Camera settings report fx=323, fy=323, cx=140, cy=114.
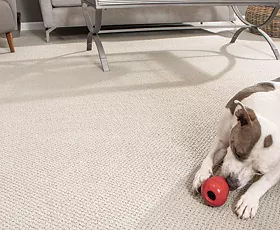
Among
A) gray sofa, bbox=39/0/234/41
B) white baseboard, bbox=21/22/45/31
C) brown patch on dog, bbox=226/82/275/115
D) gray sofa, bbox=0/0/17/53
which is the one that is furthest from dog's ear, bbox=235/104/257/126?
white baseboard, bbox=21/22/45/31

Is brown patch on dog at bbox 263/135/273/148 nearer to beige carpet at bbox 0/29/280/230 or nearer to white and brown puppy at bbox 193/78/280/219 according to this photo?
white and brown puppy at bbox 193/78/280/219

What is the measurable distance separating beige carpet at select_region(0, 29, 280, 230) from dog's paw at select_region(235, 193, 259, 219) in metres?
0.02

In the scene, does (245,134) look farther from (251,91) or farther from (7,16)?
(7,16)

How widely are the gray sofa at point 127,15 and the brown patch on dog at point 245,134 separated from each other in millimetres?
2123

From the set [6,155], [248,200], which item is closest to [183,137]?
[248,200]

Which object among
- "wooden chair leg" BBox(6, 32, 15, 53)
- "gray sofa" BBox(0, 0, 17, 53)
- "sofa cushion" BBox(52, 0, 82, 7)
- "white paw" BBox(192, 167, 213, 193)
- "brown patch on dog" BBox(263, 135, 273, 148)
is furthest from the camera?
"sofa cushion" BBox(52, 0, 82, 7)

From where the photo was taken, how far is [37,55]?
7.63ft

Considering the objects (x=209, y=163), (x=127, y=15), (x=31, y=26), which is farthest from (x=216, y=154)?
(x=31, y=26)

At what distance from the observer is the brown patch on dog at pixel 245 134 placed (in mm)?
839

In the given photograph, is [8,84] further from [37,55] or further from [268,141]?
[268,141]

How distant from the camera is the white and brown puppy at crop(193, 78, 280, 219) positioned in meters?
0.84

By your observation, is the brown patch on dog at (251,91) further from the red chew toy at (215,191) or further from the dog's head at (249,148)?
the red chew toy at (215,191)

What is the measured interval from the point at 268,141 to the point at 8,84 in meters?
1.44

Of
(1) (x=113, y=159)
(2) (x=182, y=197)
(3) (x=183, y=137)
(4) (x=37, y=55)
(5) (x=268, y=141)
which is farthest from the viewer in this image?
(4) (x=37, y=55)
